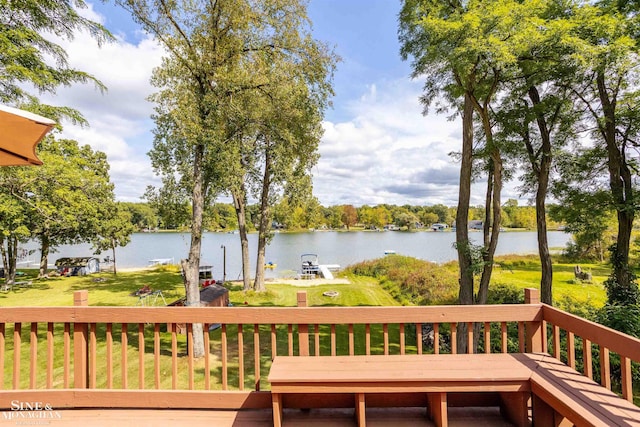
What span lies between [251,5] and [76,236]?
18.5 m

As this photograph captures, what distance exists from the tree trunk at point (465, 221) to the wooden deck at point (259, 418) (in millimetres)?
3807

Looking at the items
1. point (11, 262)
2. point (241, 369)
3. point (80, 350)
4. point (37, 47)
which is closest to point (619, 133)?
point (241, 369)

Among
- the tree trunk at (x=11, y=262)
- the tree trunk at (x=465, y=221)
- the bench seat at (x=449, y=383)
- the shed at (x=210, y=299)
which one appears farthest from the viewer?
the tree trunk at (x=11, y=262)

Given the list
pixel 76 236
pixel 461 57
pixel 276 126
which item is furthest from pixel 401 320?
pixel 76 236

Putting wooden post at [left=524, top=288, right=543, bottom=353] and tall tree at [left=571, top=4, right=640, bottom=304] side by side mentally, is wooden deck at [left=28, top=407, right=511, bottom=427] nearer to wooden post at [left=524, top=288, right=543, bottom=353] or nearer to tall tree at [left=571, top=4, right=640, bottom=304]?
wooden post at [left=524, top=288, right=543, bottom=353]

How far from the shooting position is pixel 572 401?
172 centimetres

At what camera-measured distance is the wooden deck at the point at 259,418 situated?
209cm

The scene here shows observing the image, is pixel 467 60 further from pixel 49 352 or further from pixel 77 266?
pixel 77 266

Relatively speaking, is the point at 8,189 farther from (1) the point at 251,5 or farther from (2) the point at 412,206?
(2) the point at 412,206

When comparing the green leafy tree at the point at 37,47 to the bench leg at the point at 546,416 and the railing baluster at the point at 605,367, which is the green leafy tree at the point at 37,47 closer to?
the bench leg at the point at 546,416

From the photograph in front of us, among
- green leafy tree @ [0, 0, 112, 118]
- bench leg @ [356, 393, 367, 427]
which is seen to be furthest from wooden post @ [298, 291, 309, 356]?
green leafy tree @ [0, 0, 112, 118]

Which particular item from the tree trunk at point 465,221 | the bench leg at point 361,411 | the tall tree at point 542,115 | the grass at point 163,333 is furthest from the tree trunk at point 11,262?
the tall tree at point 542,115

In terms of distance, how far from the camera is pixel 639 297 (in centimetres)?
669

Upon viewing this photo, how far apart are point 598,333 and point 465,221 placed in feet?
13.4
